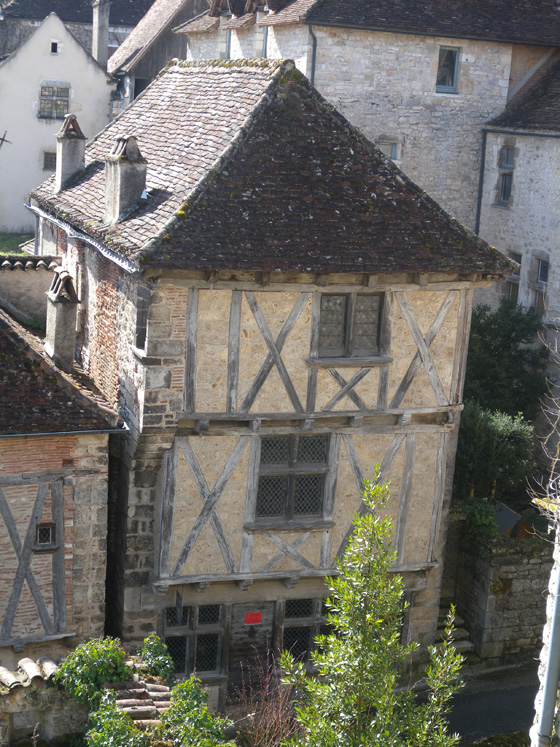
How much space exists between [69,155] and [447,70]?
32.7ft

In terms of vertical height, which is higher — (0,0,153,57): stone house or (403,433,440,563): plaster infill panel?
(0,0,153,57): stone house

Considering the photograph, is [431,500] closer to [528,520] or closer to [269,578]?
[269,578]

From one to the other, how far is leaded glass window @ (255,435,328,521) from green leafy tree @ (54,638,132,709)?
4.50 meters

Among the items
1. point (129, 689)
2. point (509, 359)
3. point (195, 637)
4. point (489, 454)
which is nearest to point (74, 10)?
point (509, 359)

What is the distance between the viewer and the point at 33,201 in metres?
18.7

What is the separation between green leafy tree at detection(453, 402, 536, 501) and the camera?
58.4 feet

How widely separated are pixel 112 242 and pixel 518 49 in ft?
46.3

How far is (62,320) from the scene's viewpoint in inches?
541

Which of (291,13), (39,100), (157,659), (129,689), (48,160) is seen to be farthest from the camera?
(48,160)

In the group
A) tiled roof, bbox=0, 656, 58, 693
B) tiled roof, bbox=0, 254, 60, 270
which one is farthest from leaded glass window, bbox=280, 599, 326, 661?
tiled roof, bbox=0, 254, 60, 270

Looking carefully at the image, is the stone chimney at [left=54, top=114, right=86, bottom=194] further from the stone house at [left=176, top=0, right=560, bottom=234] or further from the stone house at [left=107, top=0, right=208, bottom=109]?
the stone house at [left=107, top=0, right=208, bottom=109]

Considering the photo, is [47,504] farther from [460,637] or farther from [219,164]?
[460,637]

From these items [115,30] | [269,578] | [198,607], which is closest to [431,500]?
[269,578]

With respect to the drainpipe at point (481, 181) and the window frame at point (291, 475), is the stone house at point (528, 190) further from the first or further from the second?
the window frame at point (291, 475)
